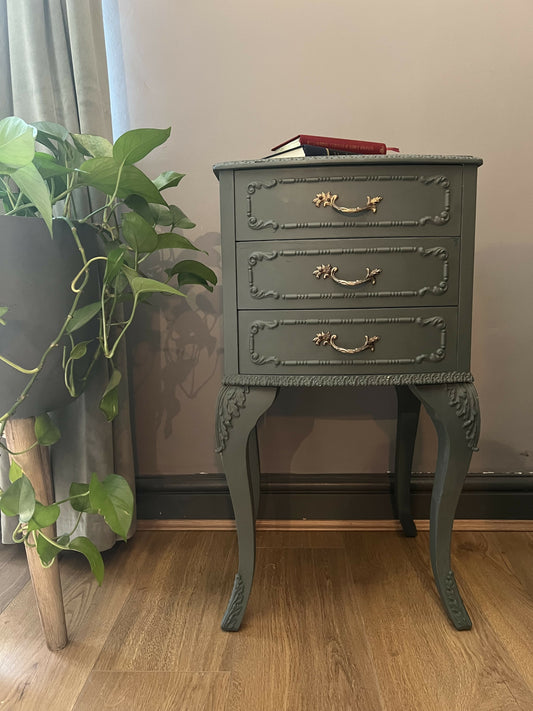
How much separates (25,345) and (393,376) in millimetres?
622

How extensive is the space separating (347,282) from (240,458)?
375mm

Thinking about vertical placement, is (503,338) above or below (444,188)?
below

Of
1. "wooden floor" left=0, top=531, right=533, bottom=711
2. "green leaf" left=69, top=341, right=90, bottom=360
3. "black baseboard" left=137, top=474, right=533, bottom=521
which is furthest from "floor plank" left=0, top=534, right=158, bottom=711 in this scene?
"green leaf" left=69, top=341, right=90, bottom=360

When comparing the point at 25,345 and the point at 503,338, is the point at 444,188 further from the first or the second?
the point at 25,345

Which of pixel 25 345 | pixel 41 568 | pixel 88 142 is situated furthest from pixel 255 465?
pixel 88 142

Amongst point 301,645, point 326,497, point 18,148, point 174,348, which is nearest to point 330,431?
point 326,497

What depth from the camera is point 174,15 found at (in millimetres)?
1368

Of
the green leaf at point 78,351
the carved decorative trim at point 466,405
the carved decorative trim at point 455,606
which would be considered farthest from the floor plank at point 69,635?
the carved decorative trim at point 466,405

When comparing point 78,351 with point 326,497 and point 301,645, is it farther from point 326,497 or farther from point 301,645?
point 326,497

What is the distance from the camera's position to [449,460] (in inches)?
41.3

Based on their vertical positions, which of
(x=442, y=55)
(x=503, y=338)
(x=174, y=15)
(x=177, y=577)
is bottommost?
(x=177, y=577)

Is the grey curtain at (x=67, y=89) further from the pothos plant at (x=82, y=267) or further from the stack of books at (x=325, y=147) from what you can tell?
the stack of books at (x=325, y=147)

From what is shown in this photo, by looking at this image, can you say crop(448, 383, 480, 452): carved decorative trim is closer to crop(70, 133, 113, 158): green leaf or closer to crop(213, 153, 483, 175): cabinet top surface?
crop(213, 153, 483, 175): cabinet top surface

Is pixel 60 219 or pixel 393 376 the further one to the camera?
pixel 393 376
